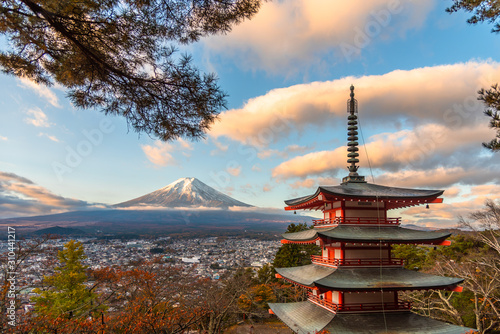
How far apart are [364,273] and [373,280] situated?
495 millimetres

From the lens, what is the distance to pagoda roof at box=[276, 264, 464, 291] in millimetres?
9852

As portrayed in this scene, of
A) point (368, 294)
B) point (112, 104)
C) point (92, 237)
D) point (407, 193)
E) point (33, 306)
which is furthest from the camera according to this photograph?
point (92, 237)

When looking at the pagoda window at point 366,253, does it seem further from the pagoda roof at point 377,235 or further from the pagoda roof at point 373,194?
the pagoda roof at point 373,194

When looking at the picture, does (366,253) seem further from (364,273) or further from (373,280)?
(373,280)

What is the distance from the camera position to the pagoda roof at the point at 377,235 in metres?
10.4

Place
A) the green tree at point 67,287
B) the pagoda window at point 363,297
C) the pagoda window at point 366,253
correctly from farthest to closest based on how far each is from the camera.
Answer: the green tree at point 67,287 → the pagoda window at point 366,253 → the pagoda window at point 363,297

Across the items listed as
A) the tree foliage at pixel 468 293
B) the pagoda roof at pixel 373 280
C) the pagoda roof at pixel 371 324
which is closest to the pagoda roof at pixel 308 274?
the pagoda roof at pixel 373 280

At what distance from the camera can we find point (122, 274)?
14.7 metres

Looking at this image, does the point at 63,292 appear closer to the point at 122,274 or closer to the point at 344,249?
the point at 122,274

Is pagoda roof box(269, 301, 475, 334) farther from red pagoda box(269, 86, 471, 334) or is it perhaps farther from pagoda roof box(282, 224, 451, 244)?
pagoda roof box(282, 224, 451, 244)

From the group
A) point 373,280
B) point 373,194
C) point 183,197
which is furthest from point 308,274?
point 183,197

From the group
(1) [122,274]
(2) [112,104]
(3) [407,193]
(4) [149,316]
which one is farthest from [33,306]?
(3) [407,193]

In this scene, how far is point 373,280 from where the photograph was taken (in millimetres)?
10359

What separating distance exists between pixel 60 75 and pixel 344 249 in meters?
10.5
